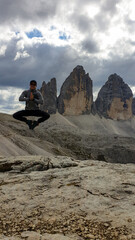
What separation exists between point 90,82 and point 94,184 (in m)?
110

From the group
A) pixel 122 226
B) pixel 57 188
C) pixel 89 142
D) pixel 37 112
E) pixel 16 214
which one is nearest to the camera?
pixel 122 226

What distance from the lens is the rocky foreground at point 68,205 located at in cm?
341

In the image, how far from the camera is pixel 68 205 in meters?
4.29

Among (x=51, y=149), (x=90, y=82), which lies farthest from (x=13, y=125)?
(x=90, y=82)

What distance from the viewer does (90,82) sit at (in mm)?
112375

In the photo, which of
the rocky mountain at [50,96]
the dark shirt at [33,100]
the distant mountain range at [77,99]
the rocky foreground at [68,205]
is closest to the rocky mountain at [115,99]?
the distant mountain range at [77,99]

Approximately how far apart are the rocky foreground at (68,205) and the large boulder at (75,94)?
99.3 metres

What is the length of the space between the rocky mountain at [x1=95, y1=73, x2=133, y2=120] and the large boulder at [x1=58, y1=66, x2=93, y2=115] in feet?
62.0

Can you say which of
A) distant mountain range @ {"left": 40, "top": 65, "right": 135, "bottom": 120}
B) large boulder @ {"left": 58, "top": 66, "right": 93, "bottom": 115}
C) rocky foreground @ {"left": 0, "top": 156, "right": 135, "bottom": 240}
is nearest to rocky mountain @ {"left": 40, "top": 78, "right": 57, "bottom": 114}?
distant mountain range @ {"left": 40, "top": 65, "right": 135, "bottom": 120}

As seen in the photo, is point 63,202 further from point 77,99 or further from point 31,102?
point 77,99

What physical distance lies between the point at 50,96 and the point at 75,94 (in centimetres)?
1344

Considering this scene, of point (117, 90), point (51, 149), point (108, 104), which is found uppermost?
point (117, 90)

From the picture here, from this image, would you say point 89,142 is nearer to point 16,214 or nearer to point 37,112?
point 37,112

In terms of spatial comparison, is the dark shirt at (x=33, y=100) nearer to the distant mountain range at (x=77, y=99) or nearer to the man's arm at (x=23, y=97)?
the man's arm at (x=23, y=97)
